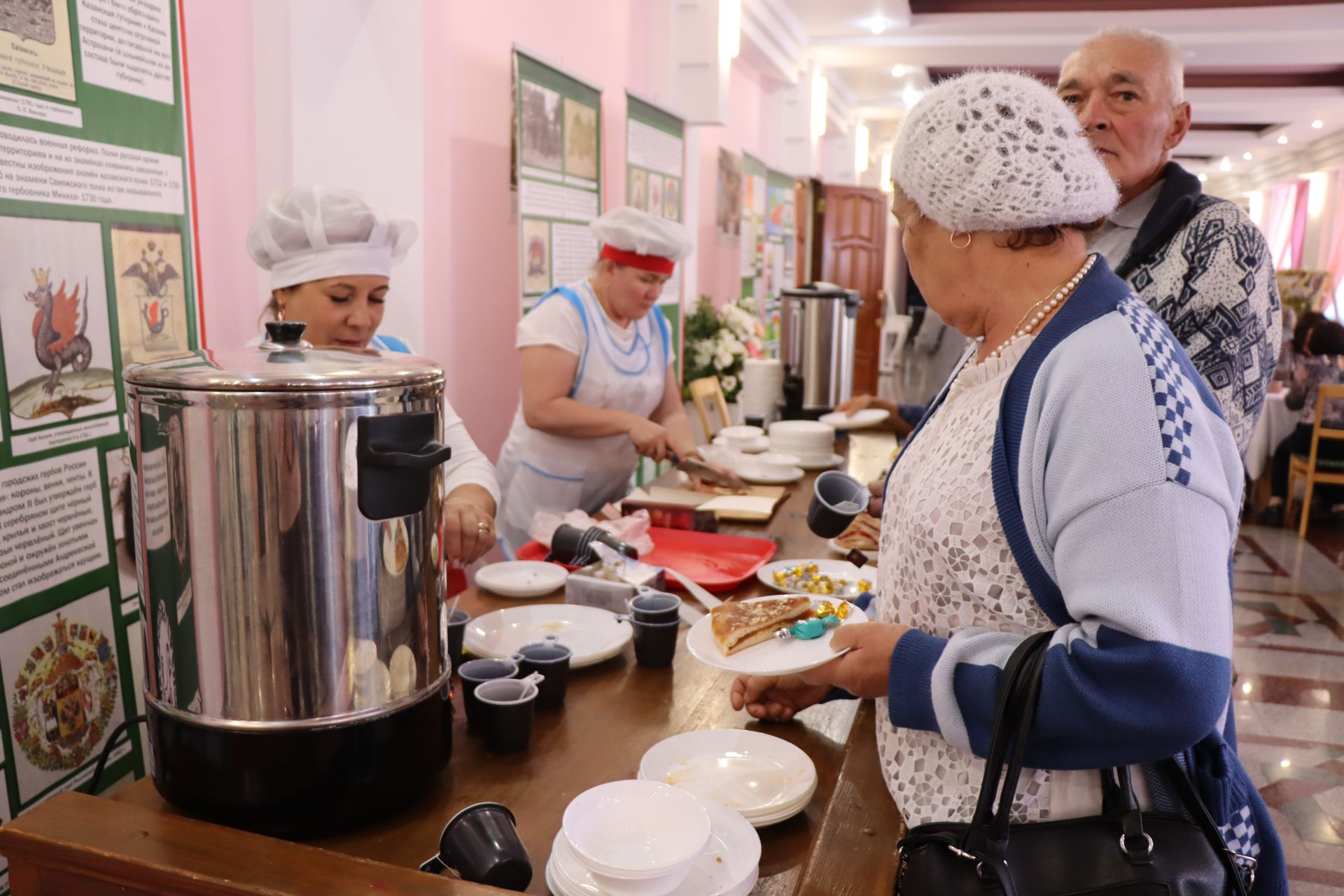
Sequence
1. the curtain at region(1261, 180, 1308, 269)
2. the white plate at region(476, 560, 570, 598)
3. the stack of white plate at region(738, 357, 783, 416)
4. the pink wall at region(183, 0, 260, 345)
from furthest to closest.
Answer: the curtain at region(1261, 180, 1308, 269) → the stack of white plate at region(738, 357, 783, 416) → the pink wall at region(183, 0, 260, 345) → the white plate at region(476, 560, 570, 598)

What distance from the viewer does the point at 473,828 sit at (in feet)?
3.24

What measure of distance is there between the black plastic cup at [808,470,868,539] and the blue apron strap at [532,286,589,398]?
1.40 meters

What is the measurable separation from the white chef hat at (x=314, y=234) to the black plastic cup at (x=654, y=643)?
101cm

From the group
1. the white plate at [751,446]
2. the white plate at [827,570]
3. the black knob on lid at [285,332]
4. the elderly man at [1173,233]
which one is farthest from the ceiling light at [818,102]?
the black knob on lid at [285,332]

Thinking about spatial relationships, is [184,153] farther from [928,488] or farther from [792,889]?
[792,889]

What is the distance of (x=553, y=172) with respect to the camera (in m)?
4.04

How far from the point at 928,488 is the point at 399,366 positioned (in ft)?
1.92

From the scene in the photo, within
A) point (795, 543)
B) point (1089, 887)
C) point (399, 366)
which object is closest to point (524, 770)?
point (399, 366)

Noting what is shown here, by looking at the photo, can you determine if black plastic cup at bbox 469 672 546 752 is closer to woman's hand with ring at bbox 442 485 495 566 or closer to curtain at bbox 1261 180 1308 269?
woman's hand with ring at bbox 442 485 495 566

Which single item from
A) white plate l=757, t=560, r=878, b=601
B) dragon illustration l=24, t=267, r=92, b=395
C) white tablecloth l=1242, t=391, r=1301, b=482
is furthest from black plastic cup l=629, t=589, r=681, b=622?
white tablecloth l=1242, t=391, r=1301, b=482

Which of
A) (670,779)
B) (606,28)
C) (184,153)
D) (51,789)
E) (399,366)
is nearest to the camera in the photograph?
(399,366)

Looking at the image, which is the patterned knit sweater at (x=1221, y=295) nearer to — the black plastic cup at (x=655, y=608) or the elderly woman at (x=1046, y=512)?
the elderly woman at (x=1046, y=512)

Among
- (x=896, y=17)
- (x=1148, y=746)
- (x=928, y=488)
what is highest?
(x=896, y=17)

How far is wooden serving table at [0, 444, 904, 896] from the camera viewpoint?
97cm
